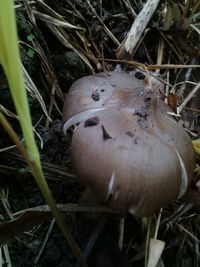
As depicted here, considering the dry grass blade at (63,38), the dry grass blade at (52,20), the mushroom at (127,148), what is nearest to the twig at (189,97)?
the mushroom at (127,148)

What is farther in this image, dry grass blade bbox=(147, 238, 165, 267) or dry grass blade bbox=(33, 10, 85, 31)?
dry grass blade bbox=(33, 10, 85, 31)

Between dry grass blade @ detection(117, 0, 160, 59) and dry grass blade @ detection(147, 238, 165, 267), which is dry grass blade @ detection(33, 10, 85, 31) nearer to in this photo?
dry grass blade @ detection(117, 0, 160, 59)

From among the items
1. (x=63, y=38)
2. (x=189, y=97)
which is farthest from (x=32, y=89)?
(x=189, y=97)

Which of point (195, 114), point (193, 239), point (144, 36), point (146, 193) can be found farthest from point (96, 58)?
point (193, 239)

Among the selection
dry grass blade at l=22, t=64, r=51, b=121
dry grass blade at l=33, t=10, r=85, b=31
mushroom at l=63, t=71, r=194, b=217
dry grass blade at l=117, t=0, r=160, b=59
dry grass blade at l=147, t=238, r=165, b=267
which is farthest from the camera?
dry grass blade at l=117, t=0, r=160, b=59

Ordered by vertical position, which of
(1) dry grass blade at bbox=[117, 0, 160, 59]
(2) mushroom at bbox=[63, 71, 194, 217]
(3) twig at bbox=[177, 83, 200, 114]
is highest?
(1) dry grass blade at bbox=[117, 0, 160, 59]

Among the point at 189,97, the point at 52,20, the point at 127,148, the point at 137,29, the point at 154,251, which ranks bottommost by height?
the point at 154,251

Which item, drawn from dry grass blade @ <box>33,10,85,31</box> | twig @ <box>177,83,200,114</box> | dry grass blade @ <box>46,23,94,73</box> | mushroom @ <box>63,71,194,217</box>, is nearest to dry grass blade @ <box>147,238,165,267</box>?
mushroom @ <box>63,71,194,217</box>

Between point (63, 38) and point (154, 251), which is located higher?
point (63, 38)

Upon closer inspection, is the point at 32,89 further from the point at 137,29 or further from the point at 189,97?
the point at 189,97
